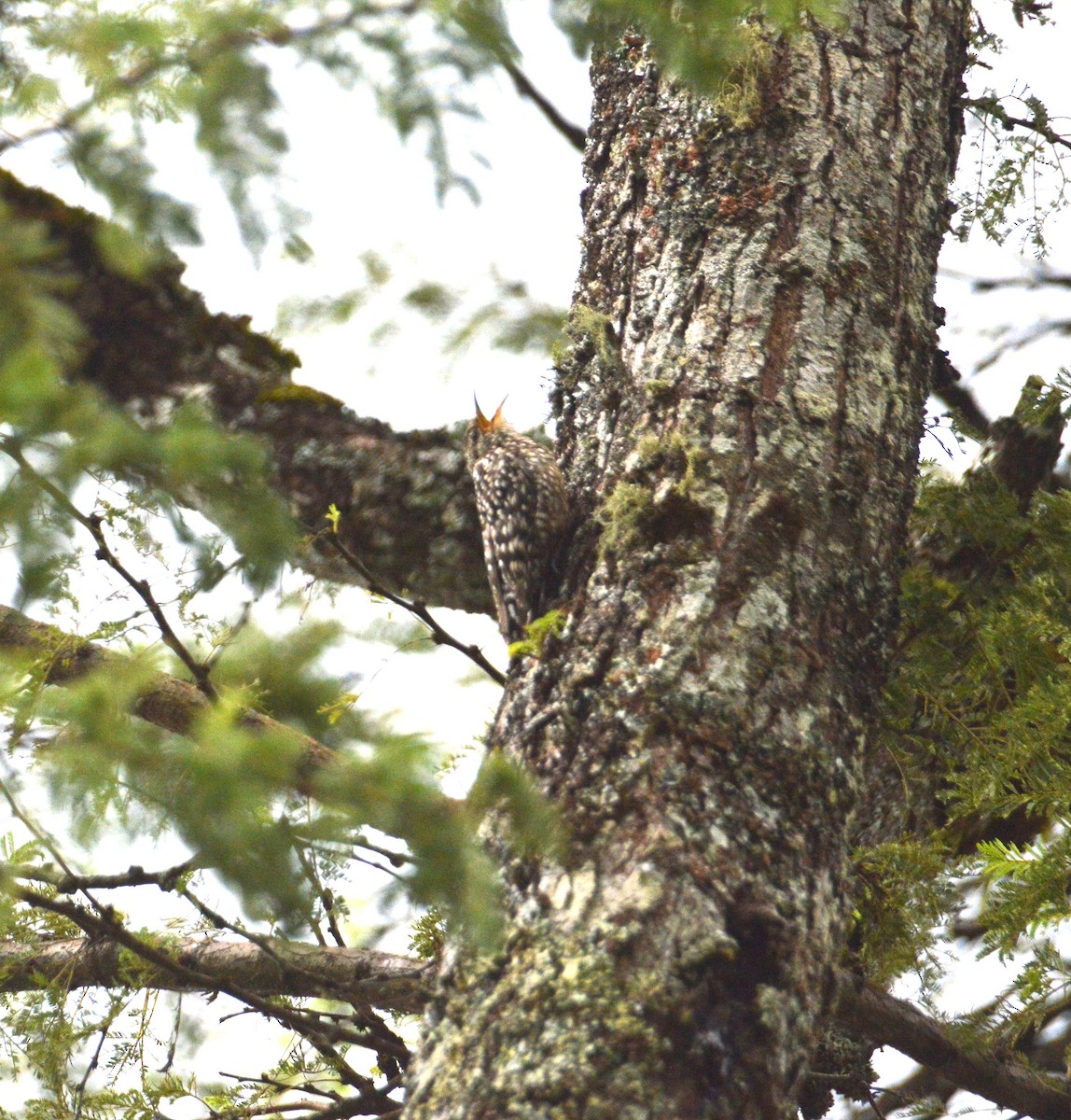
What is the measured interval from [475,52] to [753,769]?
129 cm

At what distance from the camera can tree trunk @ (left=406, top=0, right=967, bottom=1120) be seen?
1905 mm

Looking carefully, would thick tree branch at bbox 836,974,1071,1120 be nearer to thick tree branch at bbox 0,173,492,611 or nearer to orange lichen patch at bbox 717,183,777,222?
thick tree branch at bbox 0,173,492,611

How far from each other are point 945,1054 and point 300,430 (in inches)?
97.6

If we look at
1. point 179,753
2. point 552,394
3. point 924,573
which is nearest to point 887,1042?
point 924,573

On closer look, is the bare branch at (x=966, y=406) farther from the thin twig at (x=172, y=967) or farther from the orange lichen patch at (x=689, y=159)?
the thin twig at (x=172, y=967)

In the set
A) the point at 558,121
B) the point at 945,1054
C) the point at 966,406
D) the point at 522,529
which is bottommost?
the point at 945,1054

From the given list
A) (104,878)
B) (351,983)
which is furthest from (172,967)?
(351,983)

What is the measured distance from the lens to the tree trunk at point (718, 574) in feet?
6.25

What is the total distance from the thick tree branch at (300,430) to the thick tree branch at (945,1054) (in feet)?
5.28

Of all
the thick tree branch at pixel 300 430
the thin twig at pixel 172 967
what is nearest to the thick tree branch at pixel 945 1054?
the thin twig at pixel 172 967

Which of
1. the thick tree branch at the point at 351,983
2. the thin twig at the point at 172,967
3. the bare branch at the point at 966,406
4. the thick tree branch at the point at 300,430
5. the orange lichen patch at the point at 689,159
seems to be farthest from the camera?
the bare branch at the point at 966,406

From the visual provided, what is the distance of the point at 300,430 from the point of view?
3.78m

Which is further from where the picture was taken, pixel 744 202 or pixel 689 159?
pixel 689 159

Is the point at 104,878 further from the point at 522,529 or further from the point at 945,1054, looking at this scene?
the point at 945,1054
